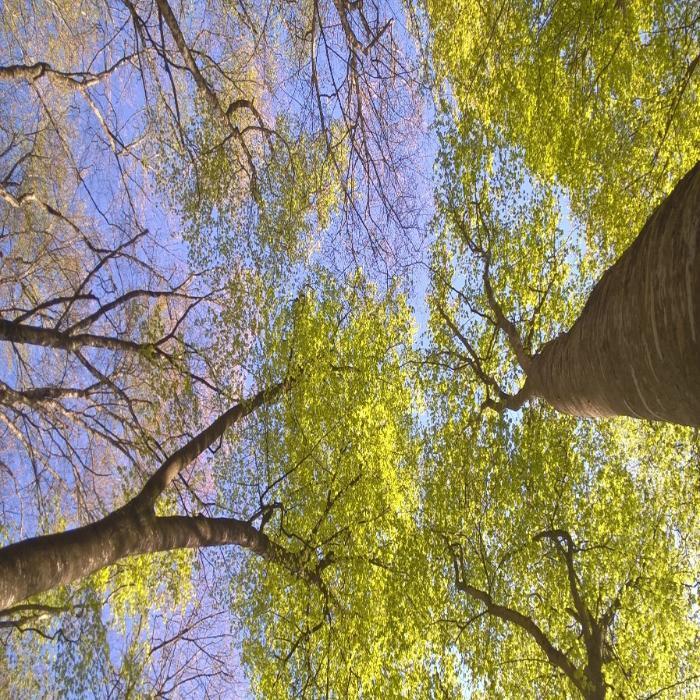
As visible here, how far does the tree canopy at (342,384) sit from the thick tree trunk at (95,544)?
0.07 metres

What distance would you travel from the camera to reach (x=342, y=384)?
848cm

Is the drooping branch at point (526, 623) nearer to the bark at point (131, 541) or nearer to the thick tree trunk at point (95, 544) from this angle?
the bark at point (131, 541)

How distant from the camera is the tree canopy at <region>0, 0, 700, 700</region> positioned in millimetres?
6723

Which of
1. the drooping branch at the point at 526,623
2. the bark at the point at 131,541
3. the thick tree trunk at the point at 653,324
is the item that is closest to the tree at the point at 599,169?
the thick tree trunk at the point at 653,324

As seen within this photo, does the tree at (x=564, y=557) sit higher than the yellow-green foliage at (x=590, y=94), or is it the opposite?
the yellow-green foliage at (x=590, y=94)

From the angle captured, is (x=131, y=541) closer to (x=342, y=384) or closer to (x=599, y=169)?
(x=342, y=384)

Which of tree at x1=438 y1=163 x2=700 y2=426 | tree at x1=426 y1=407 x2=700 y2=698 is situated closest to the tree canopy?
tree at x1=426 y1=407 x2=700 y2=698

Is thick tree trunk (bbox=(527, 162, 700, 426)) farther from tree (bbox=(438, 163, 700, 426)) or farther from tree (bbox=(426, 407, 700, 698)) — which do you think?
tree (bbox=(426, 407, 700, 698))

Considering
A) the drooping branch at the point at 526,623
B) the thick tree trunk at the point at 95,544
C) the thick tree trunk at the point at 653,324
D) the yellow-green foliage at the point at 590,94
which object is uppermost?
the yellow-green foliage at the point at 590,94

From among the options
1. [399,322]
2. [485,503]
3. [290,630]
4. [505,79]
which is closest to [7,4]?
[505,79]

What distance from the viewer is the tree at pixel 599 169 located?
8.30 feet

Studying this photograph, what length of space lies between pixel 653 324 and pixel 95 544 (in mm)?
4676

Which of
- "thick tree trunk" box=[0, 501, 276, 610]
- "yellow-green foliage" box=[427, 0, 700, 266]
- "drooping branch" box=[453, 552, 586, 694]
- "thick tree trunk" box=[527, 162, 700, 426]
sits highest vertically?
"yellow-green foliage" box=[427, 0, 700, 266]

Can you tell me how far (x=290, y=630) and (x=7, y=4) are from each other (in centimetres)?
895
